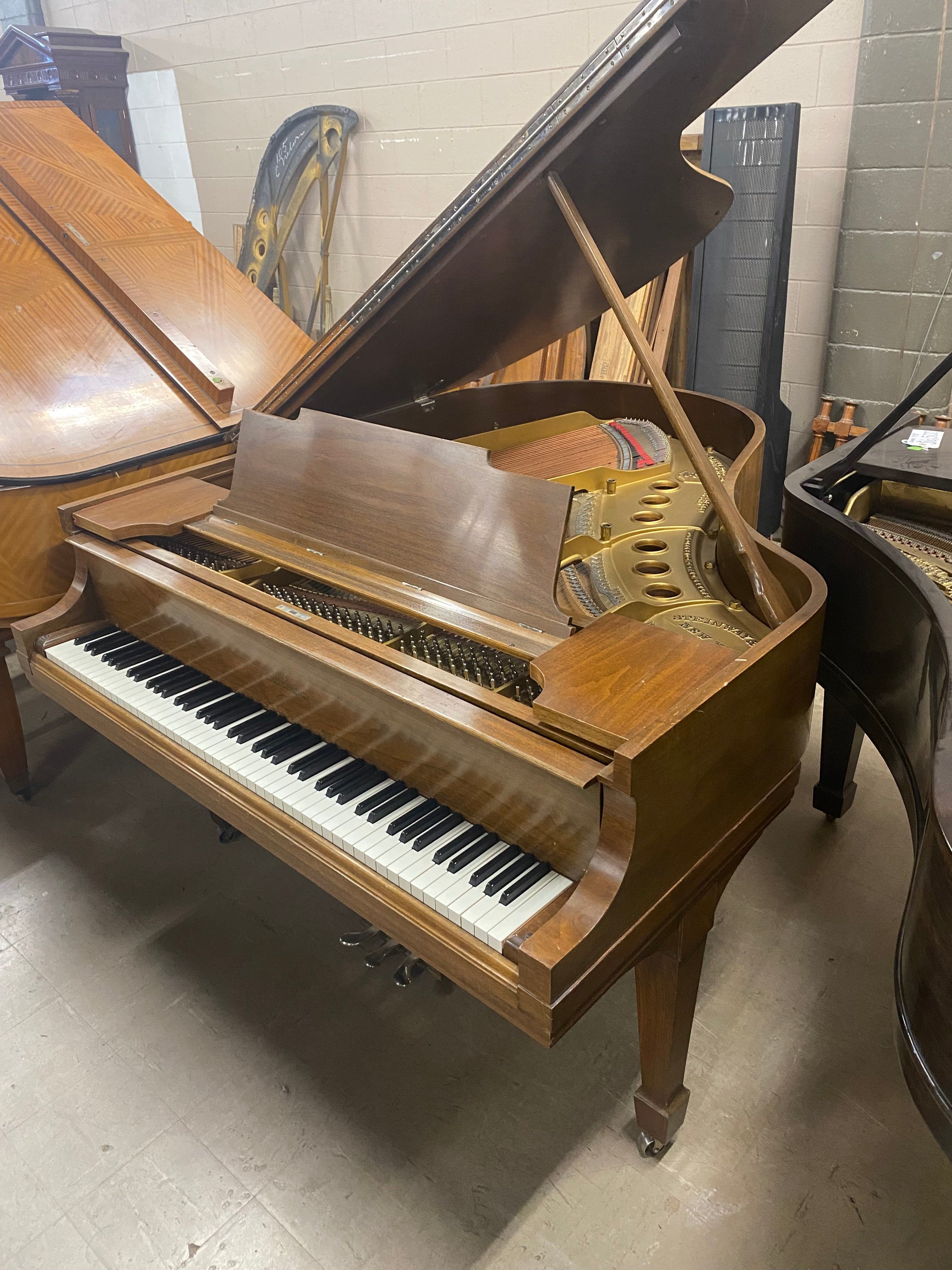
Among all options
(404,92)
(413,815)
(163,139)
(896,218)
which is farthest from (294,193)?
(413,815)

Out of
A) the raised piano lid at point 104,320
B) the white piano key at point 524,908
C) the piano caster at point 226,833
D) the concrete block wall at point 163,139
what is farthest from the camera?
the concrete block wall at point 163,139

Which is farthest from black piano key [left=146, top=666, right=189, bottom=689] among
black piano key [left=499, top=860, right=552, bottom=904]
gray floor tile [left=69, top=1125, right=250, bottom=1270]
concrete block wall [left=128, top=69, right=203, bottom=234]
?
concrete block wall [left=128, top=69, right=203, bottom=234]

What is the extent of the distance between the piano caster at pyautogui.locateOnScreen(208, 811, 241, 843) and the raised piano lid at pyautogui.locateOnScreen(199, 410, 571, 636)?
1063 millimetres

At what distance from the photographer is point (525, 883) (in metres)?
1.52

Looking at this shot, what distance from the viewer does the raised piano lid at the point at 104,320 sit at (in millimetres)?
2711

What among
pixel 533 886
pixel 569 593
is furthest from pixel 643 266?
pixel 533 886

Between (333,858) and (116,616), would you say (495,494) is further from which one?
(116,616)

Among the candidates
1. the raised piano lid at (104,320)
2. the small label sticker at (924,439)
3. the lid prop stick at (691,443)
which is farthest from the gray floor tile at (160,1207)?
the small label sticker at (924,439)

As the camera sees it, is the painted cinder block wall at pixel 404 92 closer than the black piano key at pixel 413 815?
No

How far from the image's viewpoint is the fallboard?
147 centimetres

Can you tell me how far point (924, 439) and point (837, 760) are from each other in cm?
99

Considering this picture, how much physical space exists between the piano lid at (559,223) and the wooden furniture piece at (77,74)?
4.63 meters

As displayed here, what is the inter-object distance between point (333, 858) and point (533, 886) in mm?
397

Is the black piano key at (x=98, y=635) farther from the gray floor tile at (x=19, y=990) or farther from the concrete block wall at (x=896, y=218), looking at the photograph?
the concrete block wall at (x=896, y=218)
